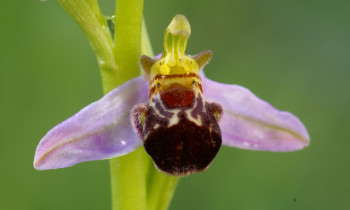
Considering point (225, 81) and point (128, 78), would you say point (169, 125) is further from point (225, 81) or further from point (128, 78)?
point (225, 81)

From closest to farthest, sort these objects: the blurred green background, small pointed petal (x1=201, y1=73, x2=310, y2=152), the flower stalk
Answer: the flower stalk < small pointed petal (x1=201, y1=73, x2=310, y2=152) < the blurred green background

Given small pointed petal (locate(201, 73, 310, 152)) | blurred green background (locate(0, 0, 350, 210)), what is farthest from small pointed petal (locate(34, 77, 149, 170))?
blurred green background (locate(0, 0, 350, 210))

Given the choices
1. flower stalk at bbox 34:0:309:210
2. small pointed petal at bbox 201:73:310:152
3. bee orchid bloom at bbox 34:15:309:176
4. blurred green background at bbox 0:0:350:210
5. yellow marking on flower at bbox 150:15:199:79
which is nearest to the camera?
bee orchid bloom at bbox 34:15:309:176

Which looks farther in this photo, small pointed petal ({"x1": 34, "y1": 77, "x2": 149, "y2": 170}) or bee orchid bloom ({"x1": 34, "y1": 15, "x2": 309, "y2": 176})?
small pointed petal ({"x1": 34, "y1": 77, "x2": 149, "y2": 170})

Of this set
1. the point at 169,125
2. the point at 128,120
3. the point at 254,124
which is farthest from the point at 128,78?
the point at 254,124

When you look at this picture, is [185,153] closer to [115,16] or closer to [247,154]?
[115,16]

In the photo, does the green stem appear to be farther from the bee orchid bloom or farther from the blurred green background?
the blurred green background

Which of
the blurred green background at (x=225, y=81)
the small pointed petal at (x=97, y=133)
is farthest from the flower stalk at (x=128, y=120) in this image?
the blurred green background at (x=225, y=81)

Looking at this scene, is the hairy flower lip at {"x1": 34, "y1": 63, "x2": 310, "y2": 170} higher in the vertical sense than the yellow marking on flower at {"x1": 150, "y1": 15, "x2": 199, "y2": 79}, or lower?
lower
